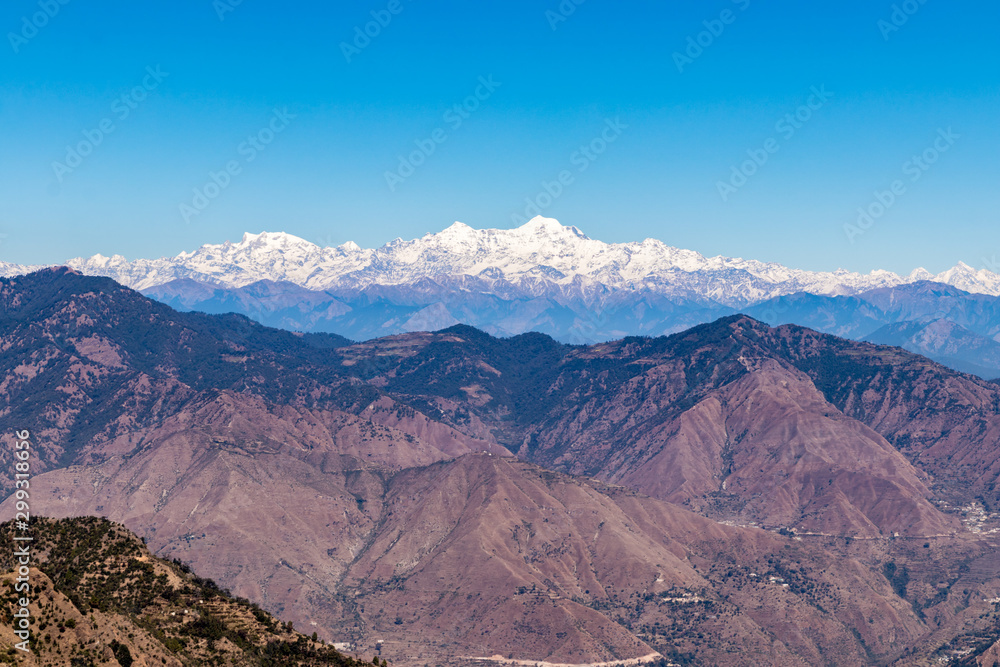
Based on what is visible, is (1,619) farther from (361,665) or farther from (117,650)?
(361,665)

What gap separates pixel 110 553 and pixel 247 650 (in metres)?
24.2

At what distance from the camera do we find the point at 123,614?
308 feet

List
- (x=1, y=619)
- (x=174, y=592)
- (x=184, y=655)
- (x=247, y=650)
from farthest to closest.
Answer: (x=174, y=592) → (x=247, y=650) → (x=184, y=655) → (x=1, y=619)

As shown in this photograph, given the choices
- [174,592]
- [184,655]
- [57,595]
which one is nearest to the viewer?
[57,595]

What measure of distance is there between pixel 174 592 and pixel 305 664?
17302 millimetres

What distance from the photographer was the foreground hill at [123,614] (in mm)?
79062

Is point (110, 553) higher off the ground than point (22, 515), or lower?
lower

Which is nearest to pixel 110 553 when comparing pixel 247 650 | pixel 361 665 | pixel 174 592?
pixel 174 592

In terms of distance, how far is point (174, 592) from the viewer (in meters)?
112

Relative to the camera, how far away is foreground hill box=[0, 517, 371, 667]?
259ft

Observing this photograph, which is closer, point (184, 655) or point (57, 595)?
point (57, 595)

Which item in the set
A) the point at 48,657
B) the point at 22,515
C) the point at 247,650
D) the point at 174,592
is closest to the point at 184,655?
the point at 247,650

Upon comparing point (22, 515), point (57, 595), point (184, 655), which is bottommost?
point (184, 655)

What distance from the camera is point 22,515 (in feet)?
247
